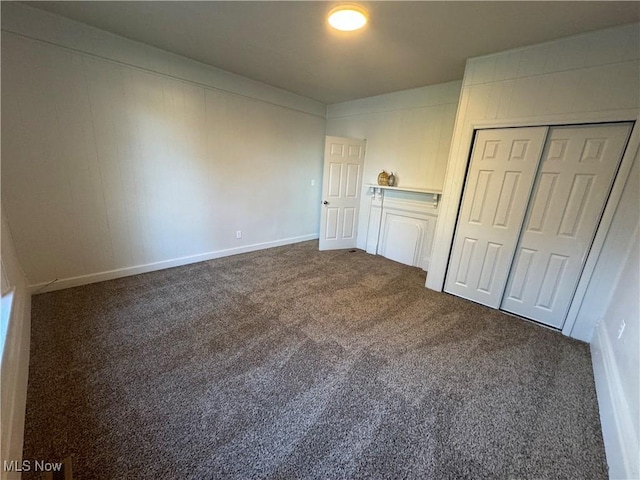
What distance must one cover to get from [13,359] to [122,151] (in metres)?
2.19

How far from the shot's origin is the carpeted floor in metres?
1.28

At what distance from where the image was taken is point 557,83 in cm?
220

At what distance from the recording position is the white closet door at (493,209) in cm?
247

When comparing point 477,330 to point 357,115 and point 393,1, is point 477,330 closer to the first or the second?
point 393,1

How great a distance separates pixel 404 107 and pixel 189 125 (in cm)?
299

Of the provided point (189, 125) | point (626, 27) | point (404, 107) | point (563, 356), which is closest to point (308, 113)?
point (404, 107)

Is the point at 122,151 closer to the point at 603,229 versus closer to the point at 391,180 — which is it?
the point at 391,180

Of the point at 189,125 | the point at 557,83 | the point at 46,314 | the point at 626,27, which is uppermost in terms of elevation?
the point at 626,27

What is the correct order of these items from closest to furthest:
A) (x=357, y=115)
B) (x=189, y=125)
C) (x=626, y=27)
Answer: (x=626, y=27) → (x=189, y=125) → (x=357, y=115)

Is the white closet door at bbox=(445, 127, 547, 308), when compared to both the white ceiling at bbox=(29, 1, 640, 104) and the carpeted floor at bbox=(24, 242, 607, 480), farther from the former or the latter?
the white ceiling at bbox=(29, 1, 640, 104)

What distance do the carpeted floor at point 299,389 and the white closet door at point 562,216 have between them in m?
0.35

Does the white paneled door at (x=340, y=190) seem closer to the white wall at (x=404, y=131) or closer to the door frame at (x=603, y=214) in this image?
the white wall at (x=404, y=131)

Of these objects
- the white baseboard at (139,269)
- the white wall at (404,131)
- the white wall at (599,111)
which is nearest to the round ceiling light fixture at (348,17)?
the white wall at (599,111)

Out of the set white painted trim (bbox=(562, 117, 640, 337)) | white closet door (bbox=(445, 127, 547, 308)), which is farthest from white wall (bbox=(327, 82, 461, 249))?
white painted trim (bbox=(562, 117, 640, 337))
